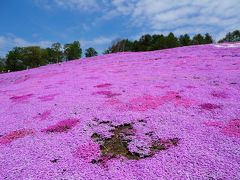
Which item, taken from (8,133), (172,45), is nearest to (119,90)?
(8,133)

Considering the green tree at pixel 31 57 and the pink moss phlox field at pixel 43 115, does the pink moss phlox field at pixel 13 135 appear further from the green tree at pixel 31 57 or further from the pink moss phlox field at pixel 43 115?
the green tree at pixel 31 57

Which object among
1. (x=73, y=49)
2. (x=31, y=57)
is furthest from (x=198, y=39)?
(x=31, y=57)

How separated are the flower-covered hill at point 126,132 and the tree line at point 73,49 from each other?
266ft

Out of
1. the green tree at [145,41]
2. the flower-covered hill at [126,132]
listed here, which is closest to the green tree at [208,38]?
the green tree at [145,41]

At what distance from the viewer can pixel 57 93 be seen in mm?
18234

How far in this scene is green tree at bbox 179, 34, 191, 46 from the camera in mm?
108275

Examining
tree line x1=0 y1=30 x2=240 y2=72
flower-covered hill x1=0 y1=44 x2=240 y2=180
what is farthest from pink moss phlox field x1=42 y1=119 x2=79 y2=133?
tree line x1=0 y1=30 x2=240 y2=72

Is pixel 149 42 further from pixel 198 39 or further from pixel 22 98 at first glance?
pixel 22 98

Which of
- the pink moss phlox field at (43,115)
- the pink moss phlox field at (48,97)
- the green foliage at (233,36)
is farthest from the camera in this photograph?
the green foliage at (233,36)

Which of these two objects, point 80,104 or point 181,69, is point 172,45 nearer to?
point 181,69

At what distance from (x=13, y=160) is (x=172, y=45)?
9142 centimetres

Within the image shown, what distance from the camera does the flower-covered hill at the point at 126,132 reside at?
8508 millimetres

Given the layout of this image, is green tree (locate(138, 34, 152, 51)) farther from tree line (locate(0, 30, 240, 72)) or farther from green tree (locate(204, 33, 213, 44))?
green tree (locate(204, 33, 213, 44))

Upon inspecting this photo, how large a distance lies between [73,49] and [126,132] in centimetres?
9572
